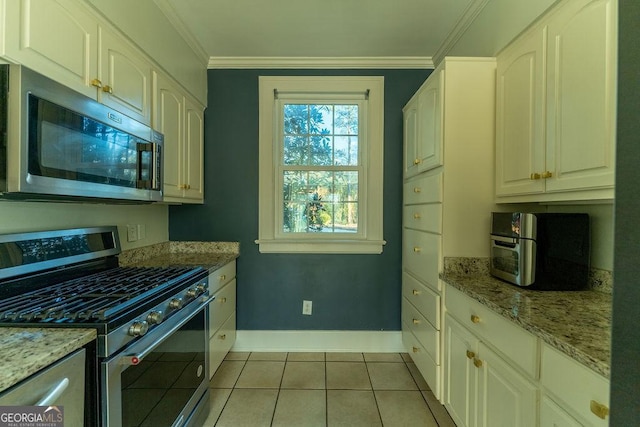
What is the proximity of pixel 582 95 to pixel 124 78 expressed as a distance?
207 cm

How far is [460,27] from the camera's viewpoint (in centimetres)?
A: 203

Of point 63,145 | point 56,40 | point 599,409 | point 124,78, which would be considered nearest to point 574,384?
point 599,409

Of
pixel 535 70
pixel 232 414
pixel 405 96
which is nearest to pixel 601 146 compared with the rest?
pixel 535 70

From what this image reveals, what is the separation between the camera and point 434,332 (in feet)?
5.61

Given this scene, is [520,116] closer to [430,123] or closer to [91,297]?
[430,123]

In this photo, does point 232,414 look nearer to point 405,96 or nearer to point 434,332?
point 434,332

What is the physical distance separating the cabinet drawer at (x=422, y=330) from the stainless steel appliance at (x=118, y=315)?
53.4 inches

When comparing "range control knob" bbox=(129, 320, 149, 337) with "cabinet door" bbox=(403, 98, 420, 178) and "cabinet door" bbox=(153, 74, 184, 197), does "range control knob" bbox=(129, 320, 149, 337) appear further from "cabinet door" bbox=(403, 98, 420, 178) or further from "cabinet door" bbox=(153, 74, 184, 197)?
"cabinet door" bbox=(403, 98, 420, 178)

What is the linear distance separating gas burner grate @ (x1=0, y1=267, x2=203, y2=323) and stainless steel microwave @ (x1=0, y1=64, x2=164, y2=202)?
39 cm

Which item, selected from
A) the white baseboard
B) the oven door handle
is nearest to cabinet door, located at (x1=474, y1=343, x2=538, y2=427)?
the white baseboard

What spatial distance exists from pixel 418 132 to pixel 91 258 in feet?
7.16

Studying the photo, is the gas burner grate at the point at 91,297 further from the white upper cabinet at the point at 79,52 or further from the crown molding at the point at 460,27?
the crown molding at the point at 460,27

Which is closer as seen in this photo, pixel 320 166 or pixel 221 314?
pixel 221 314

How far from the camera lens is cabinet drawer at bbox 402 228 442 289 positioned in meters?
1.71
